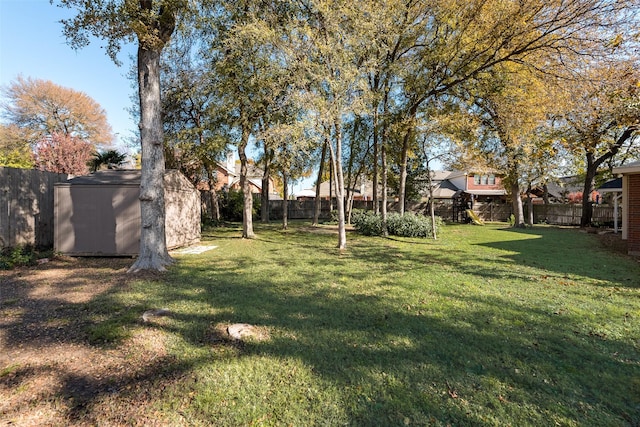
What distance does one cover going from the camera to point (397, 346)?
3043 millimetres

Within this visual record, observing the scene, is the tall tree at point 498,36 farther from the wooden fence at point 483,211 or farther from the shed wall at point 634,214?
the wooden fence at point 483,211

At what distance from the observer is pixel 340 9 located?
8.59 meters

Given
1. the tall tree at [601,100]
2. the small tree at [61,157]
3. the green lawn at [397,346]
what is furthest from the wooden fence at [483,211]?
the green lawn at [397,346]

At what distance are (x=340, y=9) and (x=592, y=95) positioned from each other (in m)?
6.28

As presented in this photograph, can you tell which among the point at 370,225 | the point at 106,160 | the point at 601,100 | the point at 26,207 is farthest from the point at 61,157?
the point at 601,100

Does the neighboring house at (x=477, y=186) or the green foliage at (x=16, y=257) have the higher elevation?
the neighboring house at (x=477, y=186)

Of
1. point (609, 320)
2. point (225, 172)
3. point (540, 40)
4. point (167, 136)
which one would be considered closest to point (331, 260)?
point (609, 320)

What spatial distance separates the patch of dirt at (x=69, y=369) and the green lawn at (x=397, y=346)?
161mm

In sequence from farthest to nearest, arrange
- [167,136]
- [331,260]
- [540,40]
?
[167,136], [540,40], [331,260]

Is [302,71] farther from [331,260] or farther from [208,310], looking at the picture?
[208,310]

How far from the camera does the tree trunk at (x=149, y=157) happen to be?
19.8 feet

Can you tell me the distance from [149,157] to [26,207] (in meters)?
3.61

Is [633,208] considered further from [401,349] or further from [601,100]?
[401,349]

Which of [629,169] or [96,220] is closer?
[96,220]
